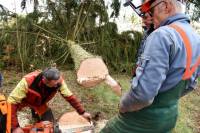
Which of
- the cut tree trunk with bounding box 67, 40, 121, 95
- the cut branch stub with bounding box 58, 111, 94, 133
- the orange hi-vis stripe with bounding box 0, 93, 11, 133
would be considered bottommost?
the cut branch stub with bounding box 58, 111, 94, 133

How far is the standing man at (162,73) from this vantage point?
2.11 metres

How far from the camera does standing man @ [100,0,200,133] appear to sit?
6.91ft

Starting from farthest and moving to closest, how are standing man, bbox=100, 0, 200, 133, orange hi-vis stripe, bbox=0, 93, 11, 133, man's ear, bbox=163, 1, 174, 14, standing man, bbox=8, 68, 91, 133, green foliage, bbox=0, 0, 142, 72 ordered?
green foliage, bbox=0, 0, 142, 72 → standing man, bbox=8, 68, 91, 133 → orange hi-vis stripe, bbox=0, 93, 11, 133 → man's ear, bbox=163, 1, 174, 14 → standing man, bbox=100, 0, 200, 133

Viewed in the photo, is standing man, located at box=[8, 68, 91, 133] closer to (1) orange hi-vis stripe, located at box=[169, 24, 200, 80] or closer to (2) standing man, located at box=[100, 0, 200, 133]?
(2) standing man, located at box=[100, 0, 200, 133]

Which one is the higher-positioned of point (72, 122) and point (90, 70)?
point (90, 70)

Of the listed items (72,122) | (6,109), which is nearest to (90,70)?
(72,122)

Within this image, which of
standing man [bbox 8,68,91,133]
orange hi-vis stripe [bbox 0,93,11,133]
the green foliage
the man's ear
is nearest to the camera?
the man's ear

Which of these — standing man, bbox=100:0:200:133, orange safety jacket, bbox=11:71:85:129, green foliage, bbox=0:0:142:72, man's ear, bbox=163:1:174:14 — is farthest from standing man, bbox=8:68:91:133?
green foliage, bbox=0:0:142:72

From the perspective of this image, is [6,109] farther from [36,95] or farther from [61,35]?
[61,35]

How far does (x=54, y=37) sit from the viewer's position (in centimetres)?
708

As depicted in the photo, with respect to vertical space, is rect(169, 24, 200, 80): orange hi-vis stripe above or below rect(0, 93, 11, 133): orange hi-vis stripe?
above

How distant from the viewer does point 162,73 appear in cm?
210

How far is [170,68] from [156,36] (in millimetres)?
184

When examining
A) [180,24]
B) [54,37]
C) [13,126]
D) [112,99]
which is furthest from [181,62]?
[54,37]
